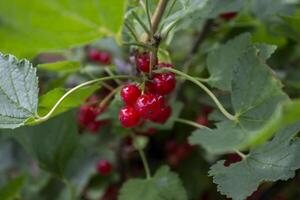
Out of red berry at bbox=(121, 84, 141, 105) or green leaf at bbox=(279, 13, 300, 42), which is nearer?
red berry at bbox=(121, 84, 141, 105)

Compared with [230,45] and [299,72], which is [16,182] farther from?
[299,72]

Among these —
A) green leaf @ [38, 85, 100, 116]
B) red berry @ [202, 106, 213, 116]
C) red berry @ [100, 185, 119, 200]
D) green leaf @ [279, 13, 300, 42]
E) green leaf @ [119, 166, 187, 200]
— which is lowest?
red berry @ [100, 185, 119, 200]

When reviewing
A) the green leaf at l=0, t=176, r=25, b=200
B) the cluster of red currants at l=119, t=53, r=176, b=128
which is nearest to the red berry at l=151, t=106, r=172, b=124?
the cluster of red currants at l=119, t=53, r=176, b=128

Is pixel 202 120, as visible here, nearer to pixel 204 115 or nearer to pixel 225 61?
pixel 204 115

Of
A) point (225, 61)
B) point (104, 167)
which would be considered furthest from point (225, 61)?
point (104, 167)

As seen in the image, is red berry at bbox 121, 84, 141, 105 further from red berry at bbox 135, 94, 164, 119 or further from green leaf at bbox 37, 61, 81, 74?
green leaf at bbox 37, 61, 81, 74

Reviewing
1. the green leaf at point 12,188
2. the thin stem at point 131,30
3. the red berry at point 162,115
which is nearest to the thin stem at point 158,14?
the thin stem at point 131,30

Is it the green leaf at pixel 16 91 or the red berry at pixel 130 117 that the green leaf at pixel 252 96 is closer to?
the red berry at pixel 130 117

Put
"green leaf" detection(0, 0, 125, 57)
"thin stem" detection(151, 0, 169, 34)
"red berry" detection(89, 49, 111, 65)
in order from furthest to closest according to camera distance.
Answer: "red berry" detection(89, 49, 111, 65) < "thin stem" detection(151, 0, 169, 34) < "green leaf" detection(0, 0, 125, 57)
